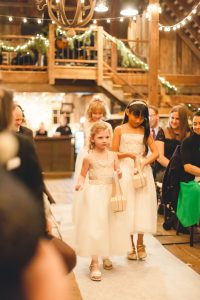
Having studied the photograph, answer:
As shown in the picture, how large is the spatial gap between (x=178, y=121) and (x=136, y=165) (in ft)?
4.89

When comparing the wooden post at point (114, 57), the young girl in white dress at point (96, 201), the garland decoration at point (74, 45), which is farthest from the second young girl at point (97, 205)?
the wooden post at point (114, 57)

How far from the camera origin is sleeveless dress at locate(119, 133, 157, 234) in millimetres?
4621

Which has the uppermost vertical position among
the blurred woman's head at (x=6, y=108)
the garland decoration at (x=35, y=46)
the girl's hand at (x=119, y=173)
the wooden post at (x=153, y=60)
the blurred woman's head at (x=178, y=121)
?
the garland decoration at (x=35, y=46)

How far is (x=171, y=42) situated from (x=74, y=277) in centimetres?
1297

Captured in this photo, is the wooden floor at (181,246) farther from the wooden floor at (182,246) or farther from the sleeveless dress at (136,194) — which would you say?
the sleeveless dress at (136,194)

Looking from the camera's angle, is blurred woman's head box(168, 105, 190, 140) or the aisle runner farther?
blurred woman's head box(168, 105, 190, 140)

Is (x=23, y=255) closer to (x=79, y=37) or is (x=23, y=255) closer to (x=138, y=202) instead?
(x=138, y=202)

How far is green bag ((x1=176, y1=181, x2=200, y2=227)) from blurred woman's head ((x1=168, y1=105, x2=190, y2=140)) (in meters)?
1.00

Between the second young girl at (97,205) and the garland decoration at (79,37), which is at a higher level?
the garland decoration at (79,37)

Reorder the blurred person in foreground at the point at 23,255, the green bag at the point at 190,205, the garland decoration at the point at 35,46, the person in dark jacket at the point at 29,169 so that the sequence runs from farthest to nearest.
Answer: the garland decoration at the point at 35,46 → the green bag at the point at 190,205 → the person in dark jacket at the point at 29,169 → the blurred person in foreground at the point at 23,255

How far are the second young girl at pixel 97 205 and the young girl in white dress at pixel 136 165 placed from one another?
0.32 meters

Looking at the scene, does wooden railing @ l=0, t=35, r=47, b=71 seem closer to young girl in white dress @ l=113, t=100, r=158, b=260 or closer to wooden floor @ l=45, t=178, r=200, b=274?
wooden floor @ l=45, t=178, r=200, b=274

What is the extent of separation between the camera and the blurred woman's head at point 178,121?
5797 millimetres

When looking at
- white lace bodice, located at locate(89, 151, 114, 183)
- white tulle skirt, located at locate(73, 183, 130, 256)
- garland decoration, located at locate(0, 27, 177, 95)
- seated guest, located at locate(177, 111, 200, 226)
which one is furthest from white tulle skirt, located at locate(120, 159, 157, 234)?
garland decoration, located at locate(0, 27, 177, 95)
